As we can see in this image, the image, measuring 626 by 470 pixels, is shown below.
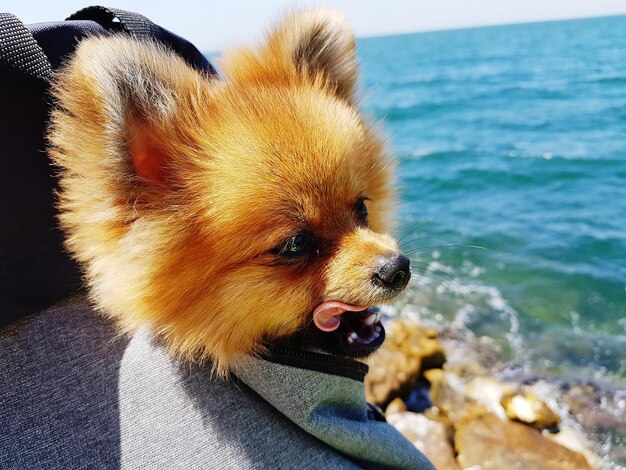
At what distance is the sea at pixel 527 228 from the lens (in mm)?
5395

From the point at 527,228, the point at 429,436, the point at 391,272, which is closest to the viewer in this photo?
the point at 391,272

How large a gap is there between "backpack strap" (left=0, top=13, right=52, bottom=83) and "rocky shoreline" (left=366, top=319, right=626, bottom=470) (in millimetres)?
3487

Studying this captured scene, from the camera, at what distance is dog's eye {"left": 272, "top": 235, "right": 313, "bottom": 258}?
1.69m

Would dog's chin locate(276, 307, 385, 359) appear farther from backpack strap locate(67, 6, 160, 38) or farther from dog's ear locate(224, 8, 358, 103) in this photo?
backpack strap locate(67, 6, 160, 38)

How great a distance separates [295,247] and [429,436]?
125 inches

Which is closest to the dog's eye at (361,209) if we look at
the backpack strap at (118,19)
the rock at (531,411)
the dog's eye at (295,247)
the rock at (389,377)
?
the dog's eye at (295,247)

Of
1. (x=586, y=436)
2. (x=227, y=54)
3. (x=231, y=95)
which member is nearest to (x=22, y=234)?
(x=231, y=95)

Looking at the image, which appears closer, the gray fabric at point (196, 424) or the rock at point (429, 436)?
the gray fabric at point (196, 424)

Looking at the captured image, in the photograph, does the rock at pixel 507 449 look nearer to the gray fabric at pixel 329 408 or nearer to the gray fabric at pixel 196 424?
the gray fabric at pixel 329 408

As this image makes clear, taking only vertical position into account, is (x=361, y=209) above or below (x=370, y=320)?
above

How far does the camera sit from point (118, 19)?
5.89 feet

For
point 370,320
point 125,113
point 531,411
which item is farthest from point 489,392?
point 125,113

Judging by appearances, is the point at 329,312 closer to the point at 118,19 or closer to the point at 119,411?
the point at 119,411

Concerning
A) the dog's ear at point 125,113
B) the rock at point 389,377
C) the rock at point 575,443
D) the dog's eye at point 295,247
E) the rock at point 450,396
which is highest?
the dog's ear at point 125,113
